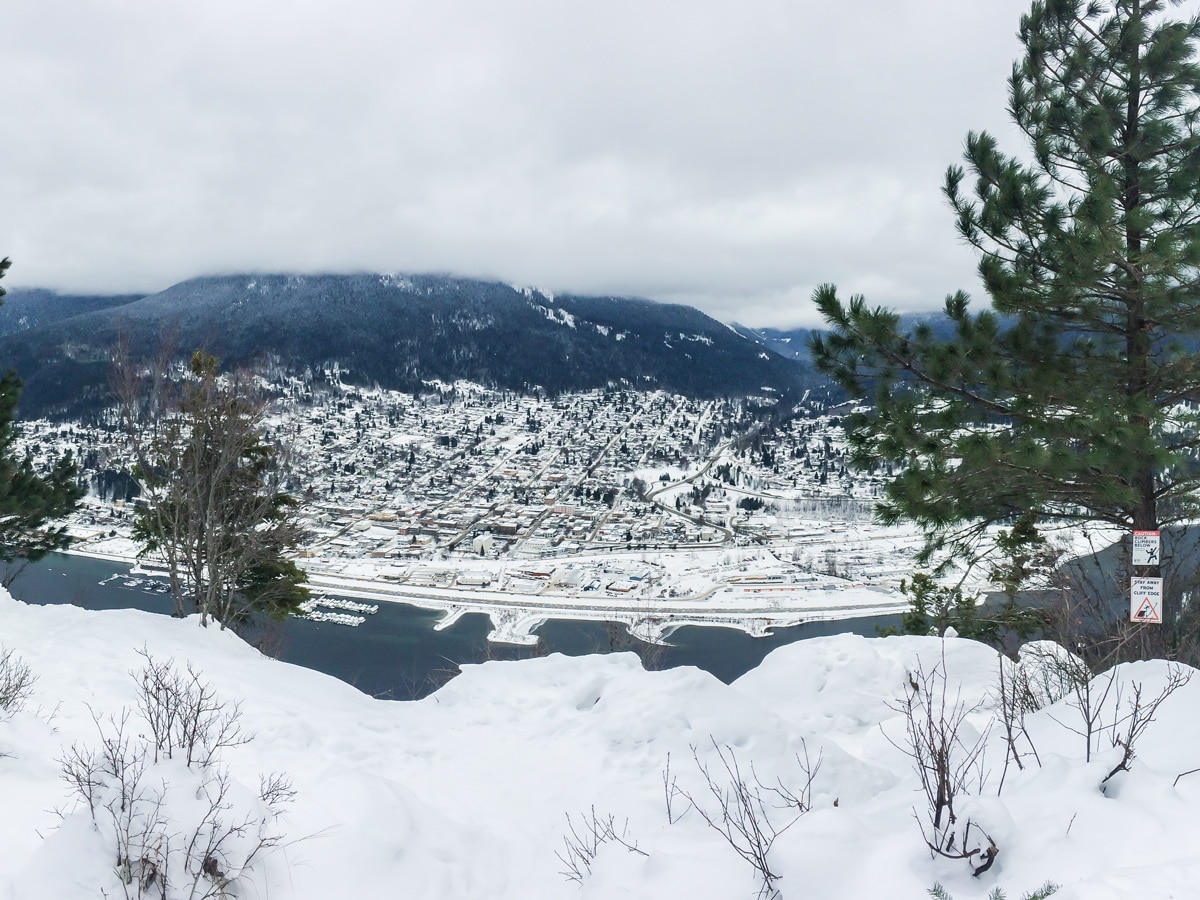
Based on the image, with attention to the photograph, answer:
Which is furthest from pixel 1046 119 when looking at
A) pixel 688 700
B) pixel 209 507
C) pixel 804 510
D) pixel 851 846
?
pixel 804 510

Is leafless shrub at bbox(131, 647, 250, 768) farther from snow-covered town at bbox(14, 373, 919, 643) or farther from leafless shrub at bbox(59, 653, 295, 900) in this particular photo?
snow-covered town at bbox(14, 373, 919, 643)

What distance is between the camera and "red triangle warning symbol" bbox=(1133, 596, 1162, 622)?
4.84 m

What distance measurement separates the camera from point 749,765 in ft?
14.6

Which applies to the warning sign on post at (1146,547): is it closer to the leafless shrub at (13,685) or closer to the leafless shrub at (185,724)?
the leafless shrub at (185,724)

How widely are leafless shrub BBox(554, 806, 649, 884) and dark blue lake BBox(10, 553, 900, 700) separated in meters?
15.8

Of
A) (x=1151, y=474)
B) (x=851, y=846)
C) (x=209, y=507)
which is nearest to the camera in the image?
(x=851, y=846)

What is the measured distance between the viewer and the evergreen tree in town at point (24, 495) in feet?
34.4

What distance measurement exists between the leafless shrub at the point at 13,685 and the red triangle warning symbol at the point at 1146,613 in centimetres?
735

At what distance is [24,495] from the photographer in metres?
10.6

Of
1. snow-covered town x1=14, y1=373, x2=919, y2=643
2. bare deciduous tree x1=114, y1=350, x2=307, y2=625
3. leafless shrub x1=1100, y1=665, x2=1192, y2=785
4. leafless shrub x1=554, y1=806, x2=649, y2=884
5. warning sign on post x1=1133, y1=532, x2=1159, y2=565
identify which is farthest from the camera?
snow-covered town x1=14, y1=373, x2=919, y2=643

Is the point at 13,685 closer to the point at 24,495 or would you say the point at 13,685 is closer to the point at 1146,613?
the point at 1146,613

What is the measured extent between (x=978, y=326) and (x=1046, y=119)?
1.95 metres

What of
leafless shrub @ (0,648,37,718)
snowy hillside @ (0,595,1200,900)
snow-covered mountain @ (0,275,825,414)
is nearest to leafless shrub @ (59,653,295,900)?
snowy hillside @ (0,595,1200,900)

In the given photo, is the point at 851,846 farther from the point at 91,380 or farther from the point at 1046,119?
the point at 91,380
